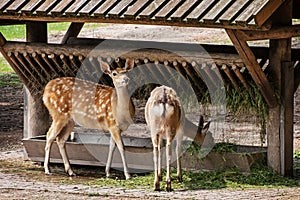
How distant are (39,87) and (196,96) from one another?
6.27ft

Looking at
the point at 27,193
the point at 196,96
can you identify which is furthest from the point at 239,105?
the point at 27,193

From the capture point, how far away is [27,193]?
872 cm

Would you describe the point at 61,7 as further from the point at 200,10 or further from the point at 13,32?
the point at 13,32

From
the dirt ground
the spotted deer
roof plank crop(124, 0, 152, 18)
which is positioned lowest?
the dirt ground

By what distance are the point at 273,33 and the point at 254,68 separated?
15.2 inches

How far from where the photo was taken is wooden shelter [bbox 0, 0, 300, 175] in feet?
27.7

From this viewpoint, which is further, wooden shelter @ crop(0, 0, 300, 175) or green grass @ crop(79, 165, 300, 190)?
green grass @ crop(79, 165, 300, 190)

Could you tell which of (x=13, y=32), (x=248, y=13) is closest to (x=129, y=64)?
(x=248, y=13)

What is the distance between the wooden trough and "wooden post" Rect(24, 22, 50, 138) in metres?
0.22

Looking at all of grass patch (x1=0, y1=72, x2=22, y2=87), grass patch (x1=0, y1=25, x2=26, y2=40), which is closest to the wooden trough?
grass patch (x1=0, y1=72, x2=22, y2=87)

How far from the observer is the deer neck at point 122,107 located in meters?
9.47

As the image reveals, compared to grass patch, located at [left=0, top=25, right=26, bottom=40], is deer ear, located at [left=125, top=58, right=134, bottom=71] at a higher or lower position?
lower

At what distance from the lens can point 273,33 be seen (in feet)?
28.8

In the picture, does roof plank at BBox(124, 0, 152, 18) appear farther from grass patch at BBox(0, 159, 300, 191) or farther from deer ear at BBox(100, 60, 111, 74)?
grass patch at BBox(0, 159, 300, 191)
